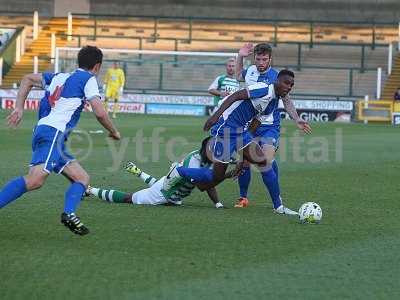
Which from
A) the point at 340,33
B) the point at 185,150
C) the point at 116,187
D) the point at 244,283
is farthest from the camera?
the point at 340,33

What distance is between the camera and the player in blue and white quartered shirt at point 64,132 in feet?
29.7

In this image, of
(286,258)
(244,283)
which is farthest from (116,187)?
(244,283)

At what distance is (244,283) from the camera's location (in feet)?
23.9

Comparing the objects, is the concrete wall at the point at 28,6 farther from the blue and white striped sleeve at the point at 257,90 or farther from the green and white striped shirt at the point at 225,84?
the blue and white striped sleeve at the point at 257,90

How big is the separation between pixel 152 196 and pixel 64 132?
2.86m

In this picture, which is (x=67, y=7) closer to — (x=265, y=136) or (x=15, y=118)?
(x=265, y=136)

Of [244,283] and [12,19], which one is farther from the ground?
[12,19]

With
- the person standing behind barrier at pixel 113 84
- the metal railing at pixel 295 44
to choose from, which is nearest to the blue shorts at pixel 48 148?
the person standing behind barrier at pixel 113 84

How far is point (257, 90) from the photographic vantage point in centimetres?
1108

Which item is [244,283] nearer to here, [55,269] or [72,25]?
[55,269]

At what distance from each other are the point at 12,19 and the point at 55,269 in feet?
148

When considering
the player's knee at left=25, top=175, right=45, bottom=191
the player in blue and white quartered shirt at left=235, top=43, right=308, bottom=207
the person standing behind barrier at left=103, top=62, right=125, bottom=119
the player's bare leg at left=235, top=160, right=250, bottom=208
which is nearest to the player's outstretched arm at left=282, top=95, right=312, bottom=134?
the player in blue and white quartered shirt at left=235, top=43, right=308, bottom=207

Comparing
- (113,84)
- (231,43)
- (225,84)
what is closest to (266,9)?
(231,43)

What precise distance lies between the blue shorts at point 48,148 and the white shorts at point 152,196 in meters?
2.76
